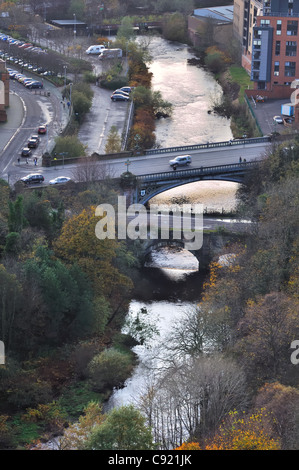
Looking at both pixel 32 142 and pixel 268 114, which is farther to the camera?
pixel 268 114

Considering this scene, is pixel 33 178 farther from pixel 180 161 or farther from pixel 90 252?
pixel 90 252

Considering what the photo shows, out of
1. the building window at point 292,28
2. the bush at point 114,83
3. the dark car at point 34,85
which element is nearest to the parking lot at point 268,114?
the building window at point 292,28

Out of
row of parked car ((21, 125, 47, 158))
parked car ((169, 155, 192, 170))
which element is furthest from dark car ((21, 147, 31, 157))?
parked car ((169, 155, 192, 170))

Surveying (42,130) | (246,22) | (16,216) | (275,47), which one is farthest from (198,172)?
(246,22)

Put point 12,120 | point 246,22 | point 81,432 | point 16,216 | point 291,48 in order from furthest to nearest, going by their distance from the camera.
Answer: point 246,22
point 291,48
point 12,120
point 16,216
point 81,432
